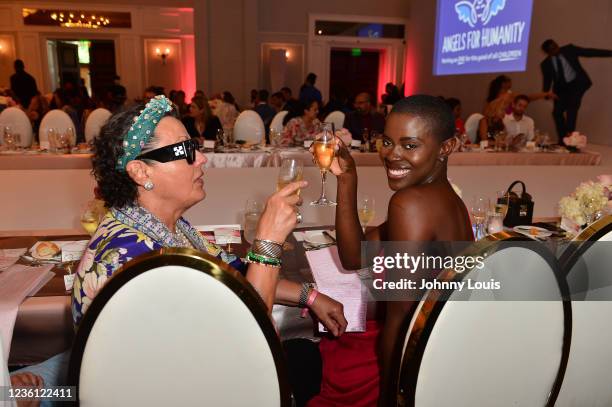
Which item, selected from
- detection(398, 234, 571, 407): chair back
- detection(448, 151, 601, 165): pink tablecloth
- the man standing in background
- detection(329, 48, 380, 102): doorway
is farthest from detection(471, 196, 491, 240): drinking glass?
detection(329, 48, 380, 102): doorway

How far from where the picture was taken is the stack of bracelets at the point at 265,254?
3.99 feet

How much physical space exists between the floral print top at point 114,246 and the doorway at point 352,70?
12.2 metres

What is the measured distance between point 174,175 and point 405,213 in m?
0.67

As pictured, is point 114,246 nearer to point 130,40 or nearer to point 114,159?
point 114,159

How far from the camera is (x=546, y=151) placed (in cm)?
514

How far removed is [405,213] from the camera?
1.25 metres

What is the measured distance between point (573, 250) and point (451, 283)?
471mm

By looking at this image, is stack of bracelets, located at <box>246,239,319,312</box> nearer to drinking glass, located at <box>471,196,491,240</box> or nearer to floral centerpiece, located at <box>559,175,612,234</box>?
drinking glass, located at <box>471,196,491,240</box>

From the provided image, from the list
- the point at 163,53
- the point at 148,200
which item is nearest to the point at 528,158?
the point at 148,200

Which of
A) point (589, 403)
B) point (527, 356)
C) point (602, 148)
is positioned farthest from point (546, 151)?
point (527, 356)

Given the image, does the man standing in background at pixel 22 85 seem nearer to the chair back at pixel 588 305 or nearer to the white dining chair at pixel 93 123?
the white dining chair at pixel 93 123

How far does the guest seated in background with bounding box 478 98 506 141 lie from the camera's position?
5.54m

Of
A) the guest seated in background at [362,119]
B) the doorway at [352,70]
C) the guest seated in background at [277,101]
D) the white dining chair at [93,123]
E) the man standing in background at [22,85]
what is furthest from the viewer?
the doorway at [352,70]

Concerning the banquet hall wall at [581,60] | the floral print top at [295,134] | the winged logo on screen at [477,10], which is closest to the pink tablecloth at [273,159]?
the floral print top at [295,134]
